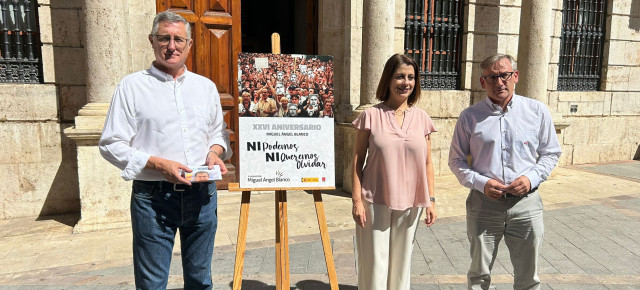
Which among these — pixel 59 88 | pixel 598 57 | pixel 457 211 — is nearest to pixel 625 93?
pixel 598 57

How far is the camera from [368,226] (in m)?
2.74

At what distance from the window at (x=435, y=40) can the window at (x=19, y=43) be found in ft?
19.3

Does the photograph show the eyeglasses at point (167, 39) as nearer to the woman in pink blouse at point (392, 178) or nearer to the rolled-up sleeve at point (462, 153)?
the woman in pink blouse at point (392, 178)

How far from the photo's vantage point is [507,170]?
2.65 metres

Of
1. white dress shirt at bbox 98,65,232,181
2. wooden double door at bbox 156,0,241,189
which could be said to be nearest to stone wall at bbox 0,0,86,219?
wooden double door at bbox 156,0,241,189

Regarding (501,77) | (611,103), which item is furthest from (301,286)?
(611,103)

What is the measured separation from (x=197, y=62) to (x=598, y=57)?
8855 millimetres

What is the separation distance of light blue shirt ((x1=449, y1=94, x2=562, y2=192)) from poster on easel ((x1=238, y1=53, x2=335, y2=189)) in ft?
3.41

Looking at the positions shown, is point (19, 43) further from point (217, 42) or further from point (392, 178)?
point (392, 178)

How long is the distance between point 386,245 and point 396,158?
1.94 ft

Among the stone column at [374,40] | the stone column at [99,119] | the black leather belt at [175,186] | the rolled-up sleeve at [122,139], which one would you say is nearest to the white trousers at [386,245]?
the black leather belt at [175,186]

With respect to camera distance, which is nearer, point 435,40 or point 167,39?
point 167,39

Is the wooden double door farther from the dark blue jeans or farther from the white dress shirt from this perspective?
the white dress shirt

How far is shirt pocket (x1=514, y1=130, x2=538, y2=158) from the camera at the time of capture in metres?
2.65
